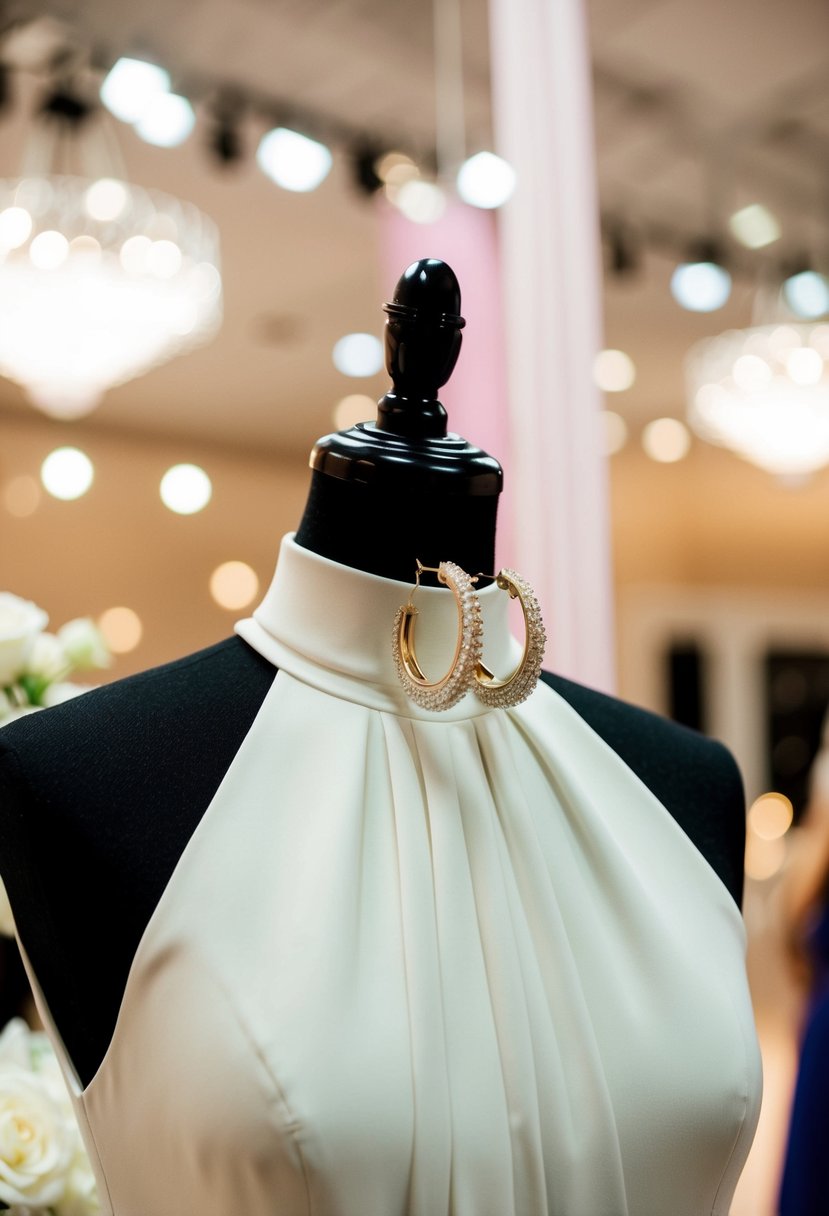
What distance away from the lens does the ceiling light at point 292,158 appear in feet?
10.6

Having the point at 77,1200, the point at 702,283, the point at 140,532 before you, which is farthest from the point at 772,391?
the point at 77,1200

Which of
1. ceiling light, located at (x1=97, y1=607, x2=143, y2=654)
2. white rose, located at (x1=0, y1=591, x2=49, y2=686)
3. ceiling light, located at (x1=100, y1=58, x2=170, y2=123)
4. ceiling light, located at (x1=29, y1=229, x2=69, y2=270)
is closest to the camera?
white rose, located at (x1=0, y1=591, x2=49, y2=686)

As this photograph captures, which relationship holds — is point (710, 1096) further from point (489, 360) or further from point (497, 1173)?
point (489, 360)

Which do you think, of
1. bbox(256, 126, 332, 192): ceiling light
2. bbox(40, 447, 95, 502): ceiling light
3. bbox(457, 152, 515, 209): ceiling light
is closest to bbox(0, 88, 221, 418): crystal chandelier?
bbox(256, 126, 332, 192): ceiling light

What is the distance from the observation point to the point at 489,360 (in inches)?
68.7

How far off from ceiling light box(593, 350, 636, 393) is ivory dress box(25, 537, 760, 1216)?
532 centimetres

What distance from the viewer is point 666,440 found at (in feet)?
24.8

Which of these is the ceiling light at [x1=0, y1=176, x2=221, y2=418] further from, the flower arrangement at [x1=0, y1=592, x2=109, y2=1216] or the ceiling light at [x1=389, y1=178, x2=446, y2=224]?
the flower arrangement at [x1=0, y1=592, x2=109, y2=1216]

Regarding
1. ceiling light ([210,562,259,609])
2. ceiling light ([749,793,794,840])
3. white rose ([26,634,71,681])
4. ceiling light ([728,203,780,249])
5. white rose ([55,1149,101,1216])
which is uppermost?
ceiling light ([728,203,780,249])

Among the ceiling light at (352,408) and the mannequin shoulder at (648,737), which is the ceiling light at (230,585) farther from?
the mannequin shoulder at (648,737)

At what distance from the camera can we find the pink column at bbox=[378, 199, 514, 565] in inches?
68.4

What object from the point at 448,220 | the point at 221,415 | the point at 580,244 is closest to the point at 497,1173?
the point at 580,244

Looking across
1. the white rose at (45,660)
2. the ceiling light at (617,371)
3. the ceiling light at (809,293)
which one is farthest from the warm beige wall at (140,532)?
the ceiling light at (617,371)

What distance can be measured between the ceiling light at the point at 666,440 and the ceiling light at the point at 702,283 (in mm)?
2869
